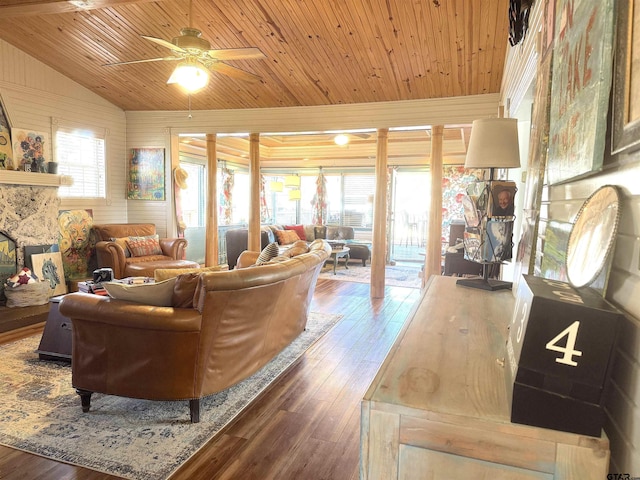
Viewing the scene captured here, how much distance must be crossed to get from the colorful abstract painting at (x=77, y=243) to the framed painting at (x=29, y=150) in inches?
31.3

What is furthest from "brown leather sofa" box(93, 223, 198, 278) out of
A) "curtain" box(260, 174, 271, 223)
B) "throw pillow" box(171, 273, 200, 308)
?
"curtain" box(260, 174, 271, 223)

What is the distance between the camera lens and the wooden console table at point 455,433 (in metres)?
0.79

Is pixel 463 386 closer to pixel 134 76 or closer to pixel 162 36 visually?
pixel 162 36

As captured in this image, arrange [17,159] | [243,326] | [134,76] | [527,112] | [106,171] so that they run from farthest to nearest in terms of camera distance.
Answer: [106,171] → [134,76] → [17,159] → [527,112] → [243,326]

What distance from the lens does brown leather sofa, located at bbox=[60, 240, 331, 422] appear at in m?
2.40

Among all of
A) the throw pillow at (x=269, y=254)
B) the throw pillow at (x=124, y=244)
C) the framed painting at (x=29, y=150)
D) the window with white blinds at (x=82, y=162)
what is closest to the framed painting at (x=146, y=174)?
the window with white blinds at (x=82, y=162)

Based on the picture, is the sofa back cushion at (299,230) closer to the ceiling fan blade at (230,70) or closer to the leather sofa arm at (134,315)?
the ceiling fan blade at (230,70)

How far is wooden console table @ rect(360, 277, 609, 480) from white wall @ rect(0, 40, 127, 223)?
6.48 m

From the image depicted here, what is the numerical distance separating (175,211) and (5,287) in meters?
2.82

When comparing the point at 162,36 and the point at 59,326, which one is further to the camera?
the point at 162,36

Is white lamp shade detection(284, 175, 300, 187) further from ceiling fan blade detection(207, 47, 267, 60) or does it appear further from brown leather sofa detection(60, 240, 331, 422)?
brown leather sofa detection(60, 240, 331, 422)

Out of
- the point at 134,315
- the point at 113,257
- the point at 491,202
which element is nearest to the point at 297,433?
the point at 134,315

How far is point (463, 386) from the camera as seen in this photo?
0.97 m

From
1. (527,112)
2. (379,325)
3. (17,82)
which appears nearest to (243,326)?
(379,325)
